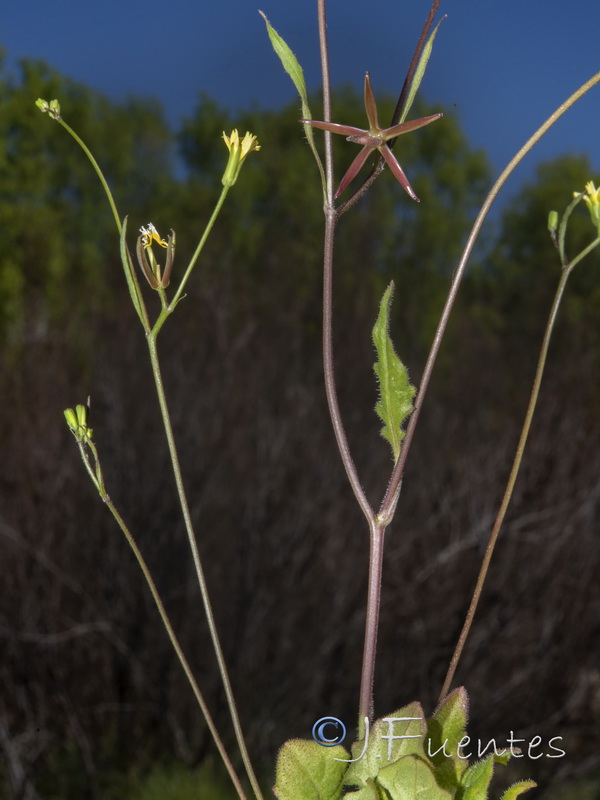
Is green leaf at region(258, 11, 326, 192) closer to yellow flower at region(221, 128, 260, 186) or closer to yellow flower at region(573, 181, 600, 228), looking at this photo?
yellow flower at region(221, 128, 260, 186)

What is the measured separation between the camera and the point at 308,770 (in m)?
0.33

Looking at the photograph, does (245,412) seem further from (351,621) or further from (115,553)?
(351,621)

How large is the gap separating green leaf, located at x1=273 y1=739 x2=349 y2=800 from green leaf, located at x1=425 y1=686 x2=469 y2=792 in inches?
1.4

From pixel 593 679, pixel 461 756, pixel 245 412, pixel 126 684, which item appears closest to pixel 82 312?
pixel 245 412

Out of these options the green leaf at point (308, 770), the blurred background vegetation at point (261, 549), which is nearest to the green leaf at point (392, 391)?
the green leaf at point (308, 770)

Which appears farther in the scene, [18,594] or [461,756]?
[18,594]

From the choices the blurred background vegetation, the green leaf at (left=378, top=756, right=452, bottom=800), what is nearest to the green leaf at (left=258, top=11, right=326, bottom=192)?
the green leaf at (left=378, top=756, right=452, bottom=800)

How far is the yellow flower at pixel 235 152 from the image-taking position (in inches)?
13.9

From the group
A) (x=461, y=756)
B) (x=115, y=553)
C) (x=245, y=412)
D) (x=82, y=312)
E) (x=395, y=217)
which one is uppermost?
(x=395, y=217)

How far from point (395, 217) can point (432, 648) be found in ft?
15.7

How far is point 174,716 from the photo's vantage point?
86.4 inches

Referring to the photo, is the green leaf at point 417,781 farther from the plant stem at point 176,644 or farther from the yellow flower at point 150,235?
the yellow flower at point 150,235

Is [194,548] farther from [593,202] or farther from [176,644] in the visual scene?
[593,202]

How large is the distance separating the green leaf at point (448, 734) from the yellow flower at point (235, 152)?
0.23 m
